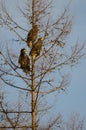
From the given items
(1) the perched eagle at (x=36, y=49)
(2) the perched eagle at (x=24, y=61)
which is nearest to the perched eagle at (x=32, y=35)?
(1) the perched eagle at (x=36, y=49)

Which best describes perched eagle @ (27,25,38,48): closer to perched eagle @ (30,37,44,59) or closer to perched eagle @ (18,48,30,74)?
perched eagle @ (30,37,44,59)

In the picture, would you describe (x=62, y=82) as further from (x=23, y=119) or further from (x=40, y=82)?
(x=23, y=119)

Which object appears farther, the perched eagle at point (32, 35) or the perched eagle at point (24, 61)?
the perched eagle at point (32, 35)

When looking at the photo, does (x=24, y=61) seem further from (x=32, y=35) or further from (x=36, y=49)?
(x=32, y=35)

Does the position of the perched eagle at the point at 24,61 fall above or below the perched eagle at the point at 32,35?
below

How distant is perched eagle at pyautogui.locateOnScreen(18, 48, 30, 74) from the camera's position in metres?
10.2

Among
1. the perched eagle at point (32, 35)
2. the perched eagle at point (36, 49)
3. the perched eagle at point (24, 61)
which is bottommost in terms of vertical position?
the perched eagle at point (24, 61)

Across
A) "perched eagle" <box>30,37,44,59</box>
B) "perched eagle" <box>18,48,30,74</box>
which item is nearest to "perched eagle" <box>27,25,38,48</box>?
"perched eagle" <box>30,37,44,59</box>

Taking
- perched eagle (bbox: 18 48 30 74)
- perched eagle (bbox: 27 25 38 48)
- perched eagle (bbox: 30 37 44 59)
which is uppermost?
perched eagle (bbox: 27 25 38 48)

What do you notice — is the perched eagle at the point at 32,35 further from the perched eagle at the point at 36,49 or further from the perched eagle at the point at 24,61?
the perched eagle at the point at 24,61

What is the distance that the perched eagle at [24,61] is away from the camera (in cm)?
1020

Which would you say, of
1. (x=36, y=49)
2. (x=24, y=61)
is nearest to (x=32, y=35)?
(x=36, y=49)

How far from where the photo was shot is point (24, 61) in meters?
10.2

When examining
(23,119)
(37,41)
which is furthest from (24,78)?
(23,119)
